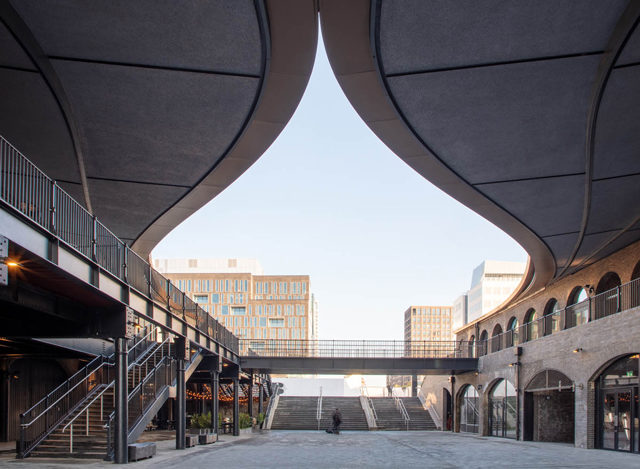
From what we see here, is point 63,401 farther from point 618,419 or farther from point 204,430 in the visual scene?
point 618,419

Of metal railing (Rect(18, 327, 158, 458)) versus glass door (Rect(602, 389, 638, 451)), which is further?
glass door (Rect(602, 389, 638, 451))

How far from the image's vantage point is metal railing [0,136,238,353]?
11.2 metres

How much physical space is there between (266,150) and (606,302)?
15.0 meters

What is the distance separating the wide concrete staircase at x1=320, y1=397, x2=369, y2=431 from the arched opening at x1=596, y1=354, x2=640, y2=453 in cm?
2480

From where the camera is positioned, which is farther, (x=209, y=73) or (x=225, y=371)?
(x=225, y=371)

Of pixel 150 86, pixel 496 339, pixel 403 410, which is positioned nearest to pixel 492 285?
pixel 403 410

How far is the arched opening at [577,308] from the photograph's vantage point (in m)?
26.9

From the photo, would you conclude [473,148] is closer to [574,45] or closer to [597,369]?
[574,45]

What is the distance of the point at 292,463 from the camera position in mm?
17750

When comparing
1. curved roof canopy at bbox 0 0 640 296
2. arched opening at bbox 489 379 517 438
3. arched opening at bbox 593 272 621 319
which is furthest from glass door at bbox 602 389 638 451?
arched opening at bbox 489 379 517 438

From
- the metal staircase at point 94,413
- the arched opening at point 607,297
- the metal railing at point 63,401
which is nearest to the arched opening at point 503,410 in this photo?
the arched opening at point 607,297

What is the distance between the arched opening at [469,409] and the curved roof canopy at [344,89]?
24.7m

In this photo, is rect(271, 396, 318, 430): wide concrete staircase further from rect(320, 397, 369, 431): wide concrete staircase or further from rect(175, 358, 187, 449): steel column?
rect(175, 358, 187, 449): steel column

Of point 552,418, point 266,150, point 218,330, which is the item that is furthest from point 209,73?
point 552,418
